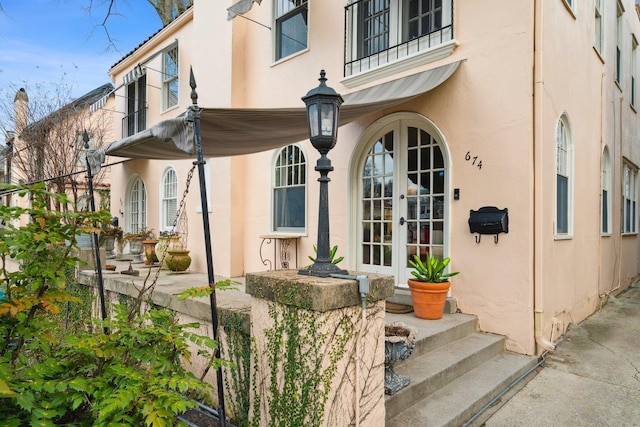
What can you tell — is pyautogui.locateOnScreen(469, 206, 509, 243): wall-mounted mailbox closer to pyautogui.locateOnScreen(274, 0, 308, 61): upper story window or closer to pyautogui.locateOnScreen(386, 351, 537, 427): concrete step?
pyautogui.locateOnScreen(386, 351, 537, 427): concrete step

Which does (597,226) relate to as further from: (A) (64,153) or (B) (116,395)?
(A) (64,153)

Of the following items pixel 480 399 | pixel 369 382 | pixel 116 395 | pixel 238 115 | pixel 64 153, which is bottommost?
pixel 480 399

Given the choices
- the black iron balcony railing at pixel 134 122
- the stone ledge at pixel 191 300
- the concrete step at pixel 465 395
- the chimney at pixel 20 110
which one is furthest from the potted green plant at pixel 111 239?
the concrete step at pixel 465 395

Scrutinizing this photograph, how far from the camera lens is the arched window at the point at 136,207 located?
11.5 m

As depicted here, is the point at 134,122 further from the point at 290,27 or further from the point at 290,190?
the point at 290,190

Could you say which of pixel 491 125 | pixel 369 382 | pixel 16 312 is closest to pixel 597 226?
pixel 491 125

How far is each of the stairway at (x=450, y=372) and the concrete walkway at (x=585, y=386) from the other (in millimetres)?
186

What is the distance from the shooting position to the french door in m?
5.23

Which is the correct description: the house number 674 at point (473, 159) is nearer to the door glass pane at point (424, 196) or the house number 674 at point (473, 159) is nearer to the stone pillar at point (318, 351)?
the door glass pane at point (424, 196)

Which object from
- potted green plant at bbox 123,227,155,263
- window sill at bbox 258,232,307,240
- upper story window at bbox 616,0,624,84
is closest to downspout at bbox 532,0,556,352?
window sill at bbox 258,232,307,240

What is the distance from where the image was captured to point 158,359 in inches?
81.8

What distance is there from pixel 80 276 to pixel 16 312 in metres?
4.66

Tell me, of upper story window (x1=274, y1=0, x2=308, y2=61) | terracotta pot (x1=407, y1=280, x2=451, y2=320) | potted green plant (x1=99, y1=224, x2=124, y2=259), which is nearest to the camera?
terracotta pot (x1=407, y1=280, x2=451, y2=320)

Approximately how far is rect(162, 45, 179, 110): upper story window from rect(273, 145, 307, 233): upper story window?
4509 mm
